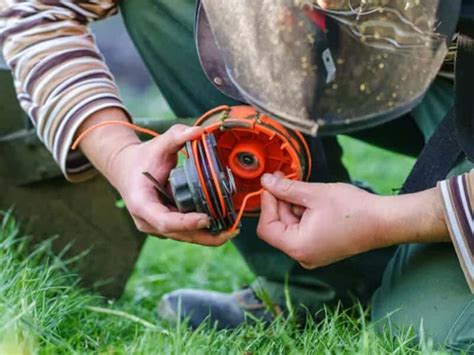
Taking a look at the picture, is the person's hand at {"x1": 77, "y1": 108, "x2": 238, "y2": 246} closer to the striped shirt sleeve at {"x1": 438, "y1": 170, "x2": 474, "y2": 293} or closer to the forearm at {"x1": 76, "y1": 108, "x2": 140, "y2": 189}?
the forearm at {"x1": 76, "y1": 108, "x2": 140, "y2": 189}

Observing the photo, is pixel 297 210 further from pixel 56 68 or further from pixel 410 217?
pixel 56 68

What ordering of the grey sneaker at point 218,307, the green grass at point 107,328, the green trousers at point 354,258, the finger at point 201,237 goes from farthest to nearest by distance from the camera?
the grey sneaker at point 218,307 < the green trousers at point 354,258 < the finger at point 201,237 < the green grass at point 107,328

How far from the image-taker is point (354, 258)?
2.01m

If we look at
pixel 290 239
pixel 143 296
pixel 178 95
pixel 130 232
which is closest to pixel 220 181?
pixel 290 239

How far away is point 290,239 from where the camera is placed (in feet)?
5.07

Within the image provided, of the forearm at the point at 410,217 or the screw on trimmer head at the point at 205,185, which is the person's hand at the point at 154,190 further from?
the forearm at the point at 410,217

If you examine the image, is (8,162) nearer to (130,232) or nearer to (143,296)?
(130,232)

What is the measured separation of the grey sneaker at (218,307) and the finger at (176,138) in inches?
20.5

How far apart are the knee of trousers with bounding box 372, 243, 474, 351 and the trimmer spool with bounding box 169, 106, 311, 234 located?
0.25m

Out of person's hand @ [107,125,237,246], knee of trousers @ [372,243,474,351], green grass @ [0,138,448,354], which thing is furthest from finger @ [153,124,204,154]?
knee of trousers @ [372,243,474,351]

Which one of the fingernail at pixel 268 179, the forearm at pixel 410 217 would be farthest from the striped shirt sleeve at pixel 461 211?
the fingernail at pixel 268 179

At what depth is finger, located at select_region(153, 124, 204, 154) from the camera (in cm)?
152

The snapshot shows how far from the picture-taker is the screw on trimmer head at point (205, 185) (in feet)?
4.84

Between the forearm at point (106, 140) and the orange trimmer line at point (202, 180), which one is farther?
the forearm at point (106, 140)
